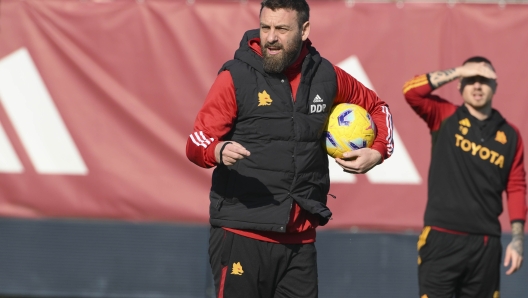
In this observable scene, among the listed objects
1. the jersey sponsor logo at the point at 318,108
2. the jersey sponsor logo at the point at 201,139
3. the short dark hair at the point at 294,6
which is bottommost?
the jersey sponsor logo at the point at 201,139

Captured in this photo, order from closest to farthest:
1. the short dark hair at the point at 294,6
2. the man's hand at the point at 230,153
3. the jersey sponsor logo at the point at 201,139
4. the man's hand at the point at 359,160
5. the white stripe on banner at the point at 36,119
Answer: the man's hand at the point at 230,153, the jersey sponsor logo at the point at 201,139, the man's hand at the point at 359,160, the short dark hair at the point at 294,6, the white stripe on banner at the point at 36,119

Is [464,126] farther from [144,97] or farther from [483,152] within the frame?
[144,97]

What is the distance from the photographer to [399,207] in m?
7.05

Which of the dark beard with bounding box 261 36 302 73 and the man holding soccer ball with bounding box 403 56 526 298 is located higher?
the dark beard with bounding box 261 36 302 73

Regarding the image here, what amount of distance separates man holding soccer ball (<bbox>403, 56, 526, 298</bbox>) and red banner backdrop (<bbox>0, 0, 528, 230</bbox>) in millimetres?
1197

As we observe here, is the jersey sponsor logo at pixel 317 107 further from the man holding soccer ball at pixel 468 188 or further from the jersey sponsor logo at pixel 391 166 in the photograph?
the jersey sponsor logo at pixel 391 166

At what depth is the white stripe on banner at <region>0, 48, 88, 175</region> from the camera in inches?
284

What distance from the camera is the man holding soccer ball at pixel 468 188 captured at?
569 cm

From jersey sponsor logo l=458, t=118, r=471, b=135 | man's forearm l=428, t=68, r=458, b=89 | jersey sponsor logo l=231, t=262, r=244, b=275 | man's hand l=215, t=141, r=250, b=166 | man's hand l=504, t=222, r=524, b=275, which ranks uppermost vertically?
man's forearm l=428, t=68, r=458, b=89

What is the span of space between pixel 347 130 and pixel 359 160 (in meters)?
0.29

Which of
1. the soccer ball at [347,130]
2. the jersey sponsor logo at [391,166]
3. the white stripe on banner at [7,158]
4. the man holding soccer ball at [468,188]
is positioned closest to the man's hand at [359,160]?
the soccer ball at [347,130]

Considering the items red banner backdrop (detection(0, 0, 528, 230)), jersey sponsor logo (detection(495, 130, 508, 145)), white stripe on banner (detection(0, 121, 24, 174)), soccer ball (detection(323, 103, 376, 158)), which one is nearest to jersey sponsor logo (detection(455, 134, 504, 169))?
jersey sponsor logo (detection(495, 130, 508, 145))

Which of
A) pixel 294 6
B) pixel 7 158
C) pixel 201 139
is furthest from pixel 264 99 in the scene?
pixel 7 158

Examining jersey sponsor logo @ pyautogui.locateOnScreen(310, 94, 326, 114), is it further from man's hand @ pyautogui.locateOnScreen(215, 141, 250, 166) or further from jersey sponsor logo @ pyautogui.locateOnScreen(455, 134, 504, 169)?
jersey sponsor logo @ pyautogui.locateOnScreen(455, 134, 504, 169)
